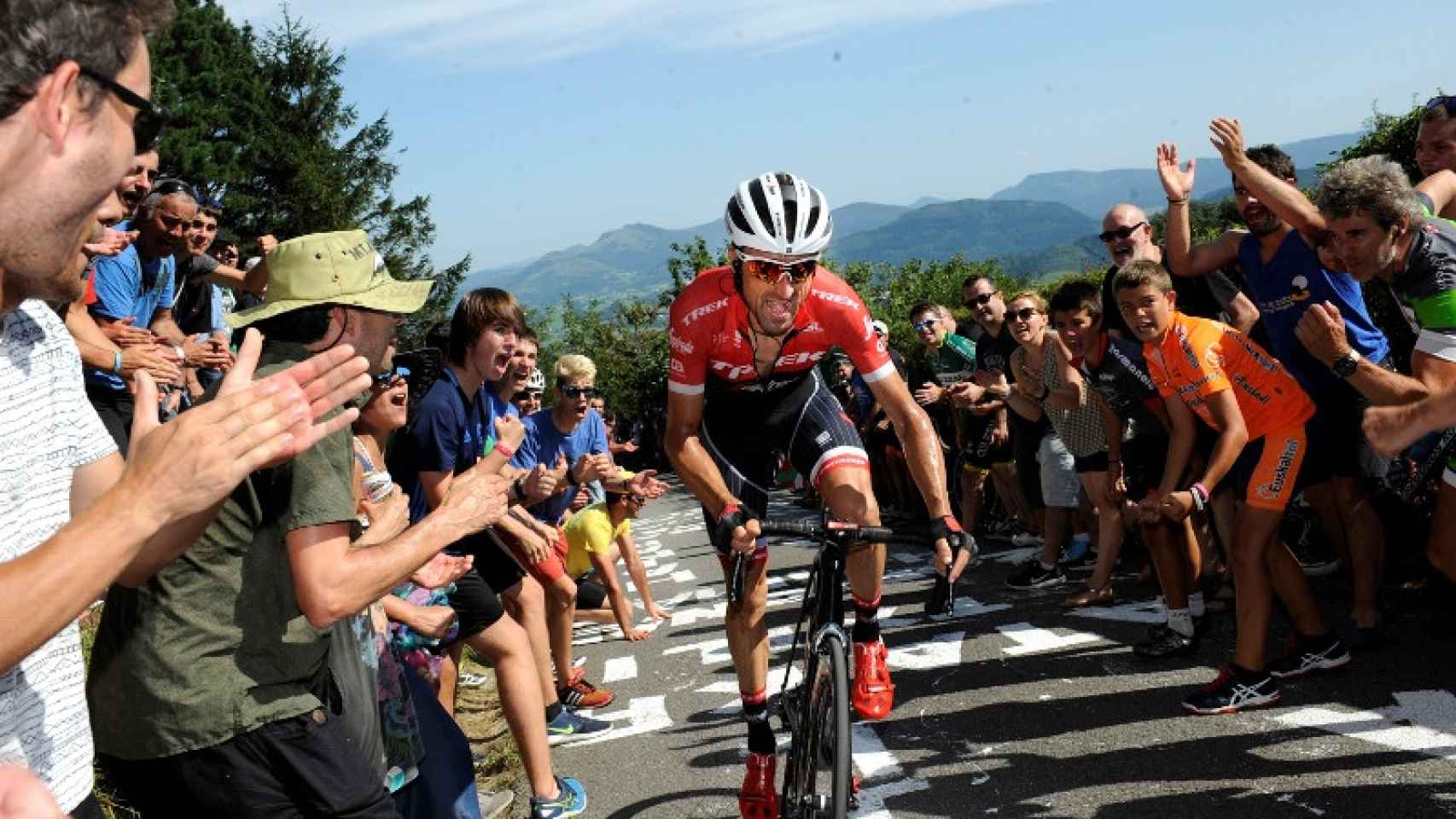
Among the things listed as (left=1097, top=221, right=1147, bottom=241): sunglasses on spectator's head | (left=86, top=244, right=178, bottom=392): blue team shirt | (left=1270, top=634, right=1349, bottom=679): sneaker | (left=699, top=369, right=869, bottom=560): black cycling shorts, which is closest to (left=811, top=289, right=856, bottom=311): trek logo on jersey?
(left=699, top=369, right=869, bottom=560): black cycling shorts

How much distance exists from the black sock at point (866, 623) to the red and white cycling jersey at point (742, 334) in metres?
1.02

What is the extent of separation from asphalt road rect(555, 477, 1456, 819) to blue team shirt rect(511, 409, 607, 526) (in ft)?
4.73

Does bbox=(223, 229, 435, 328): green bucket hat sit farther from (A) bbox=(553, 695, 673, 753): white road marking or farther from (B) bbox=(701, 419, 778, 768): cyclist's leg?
(A) bbox=(553, 695, 673, 753): white road marking

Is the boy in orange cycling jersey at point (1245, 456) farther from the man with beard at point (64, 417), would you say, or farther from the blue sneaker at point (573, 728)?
the man with beard at point (64, 417)

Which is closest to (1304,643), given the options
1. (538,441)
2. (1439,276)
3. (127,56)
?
(1439,276)

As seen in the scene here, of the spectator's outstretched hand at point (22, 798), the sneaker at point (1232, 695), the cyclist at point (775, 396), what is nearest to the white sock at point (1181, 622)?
the sneaker at point (1232, 695)

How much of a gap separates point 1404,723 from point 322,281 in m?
5.12

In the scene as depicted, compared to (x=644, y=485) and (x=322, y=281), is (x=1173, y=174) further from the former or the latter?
(x=322, y=281)

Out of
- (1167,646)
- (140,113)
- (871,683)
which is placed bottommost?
(1167,646)

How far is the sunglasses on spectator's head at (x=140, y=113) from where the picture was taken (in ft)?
6.49

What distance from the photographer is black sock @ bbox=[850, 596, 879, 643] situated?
5.50 m

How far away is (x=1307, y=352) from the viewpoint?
22.3 ft

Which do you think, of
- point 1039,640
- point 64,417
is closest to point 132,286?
point 64,417

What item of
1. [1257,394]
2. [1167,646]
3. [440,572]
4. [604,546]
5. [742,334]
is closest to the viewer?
[440,572]
